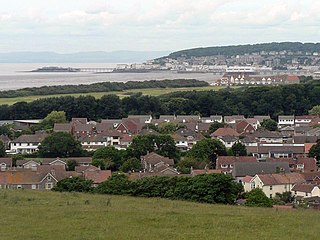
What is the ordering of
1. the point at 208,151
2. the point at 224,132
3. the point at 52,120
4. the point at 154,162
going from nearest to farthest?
the point at 154,162 < the point at 208,151 < the point at 224,132 < the point at 52,120

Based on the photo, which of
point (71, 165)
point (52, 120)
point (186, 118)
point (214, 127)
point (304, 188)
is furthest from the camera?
point (186, 118)

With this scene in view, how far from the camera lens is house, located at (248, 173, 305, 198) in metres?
21.5

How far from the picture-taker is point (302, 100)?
5262cm

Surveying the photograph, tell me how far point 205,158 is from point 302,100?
88.6 ft

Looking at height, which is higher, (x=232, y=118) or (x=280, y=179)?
(x=280, y=179)

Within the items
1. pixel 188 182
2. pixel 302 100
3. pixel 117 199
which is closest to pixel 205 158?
pixel 188 182

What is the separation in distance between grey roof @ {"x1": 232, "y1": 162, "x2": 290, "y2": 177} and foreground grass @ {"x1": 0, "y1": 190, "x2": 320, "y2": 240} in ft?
37.2

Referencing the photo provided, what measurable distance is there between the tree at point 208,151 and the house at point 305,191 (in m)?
6.49

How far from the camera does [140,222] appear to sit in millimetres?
10266

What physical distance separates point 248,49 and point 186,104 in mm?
134658

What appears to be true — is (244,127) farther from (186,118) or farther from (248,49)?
(248,49)

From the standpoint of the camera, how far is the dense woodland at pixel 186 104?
4784 centimetres

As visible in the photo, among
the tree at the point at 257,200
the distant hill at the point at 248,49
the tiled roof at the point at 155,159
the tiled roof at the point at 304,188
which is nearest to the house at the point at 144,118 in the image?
the tiled roof at the point at 155,159

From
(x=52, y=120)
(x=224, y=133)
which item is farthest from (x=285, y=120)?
(x=52, y=120)
